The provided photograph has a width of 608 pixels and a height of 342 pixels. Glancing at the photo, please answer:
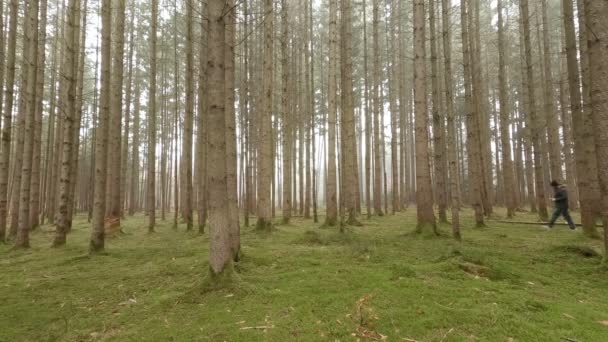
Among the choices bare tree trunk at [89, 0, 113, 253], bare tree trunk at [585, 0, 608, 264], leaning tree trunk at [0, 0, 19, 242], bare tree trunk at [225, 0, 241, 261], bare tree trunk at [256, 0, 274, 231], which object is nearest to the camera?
bare tree trunk at [585, 0, 608, 264]

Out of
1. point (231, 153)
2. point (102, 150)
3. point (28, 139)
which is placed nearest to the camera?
point (231, 153)

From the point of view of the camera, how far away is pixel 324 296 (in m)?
4.11

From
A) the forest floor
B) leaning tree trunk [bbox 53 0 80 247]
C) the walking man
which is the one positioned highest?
leaning tree trunk [bbox 53 0 80 247]

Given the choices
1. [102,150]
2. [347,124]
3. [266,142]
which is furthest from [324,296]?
[347,124]

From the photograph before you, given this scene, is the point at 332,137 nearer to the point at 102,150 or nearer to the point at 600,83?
the point at 102,150

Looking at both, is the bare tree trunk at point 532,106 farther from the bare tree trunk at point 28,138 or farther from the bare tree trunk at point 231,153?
the bare tree trunk at point 28,138

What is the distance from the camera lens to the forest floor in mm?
3264

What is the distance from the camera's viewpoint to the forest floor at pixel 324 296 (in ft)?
10.7

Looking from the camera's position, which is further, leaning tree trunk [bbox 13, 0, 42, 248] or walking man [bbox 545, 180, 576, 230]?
walking man [bbox 545, 180, 576, 230]

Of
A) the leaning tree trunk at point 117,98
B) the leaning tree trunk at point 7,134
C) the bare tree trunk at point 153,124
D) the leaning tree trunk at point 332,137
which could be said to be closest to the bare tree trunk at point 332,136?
the leaning tree trunk at point 332,137

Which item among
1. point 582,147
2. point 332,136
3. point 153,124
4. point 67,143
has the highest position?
point 153,124

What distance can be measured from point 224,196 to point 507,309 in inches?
141

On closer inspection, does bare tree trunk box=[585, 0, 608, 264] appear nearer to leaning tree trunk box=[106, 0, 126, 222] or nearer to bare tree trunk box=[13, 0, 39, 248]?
leaning tree trunk box=[106, 0, 126, 222]

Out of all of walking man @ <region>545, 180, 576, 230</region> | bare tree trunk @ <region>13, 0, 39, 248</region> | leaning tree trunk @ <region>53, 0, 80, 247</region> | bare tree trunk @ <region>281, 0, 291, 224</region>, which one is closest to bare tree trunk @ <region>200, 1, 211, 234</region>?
bare tree trunk @ <region>281, 0, 291, 224</region>
